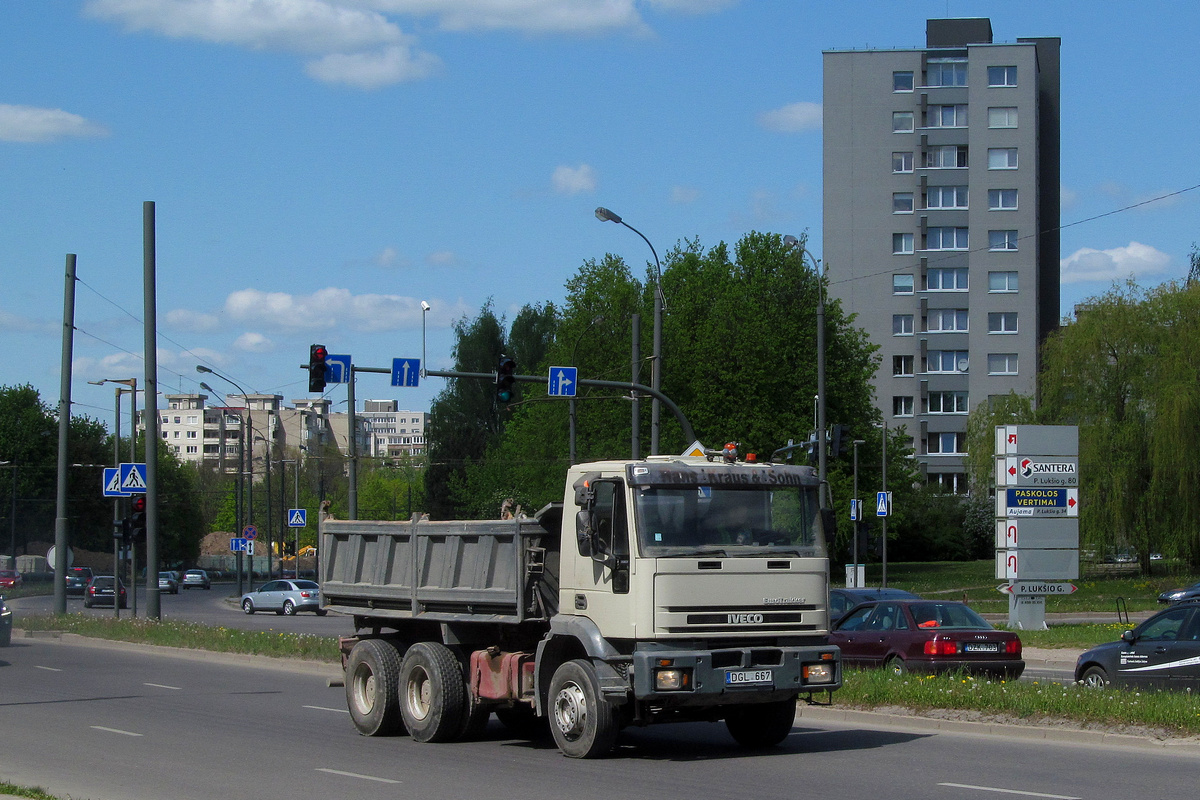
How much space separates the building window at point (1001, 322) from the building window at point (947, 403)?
4735 millimetres

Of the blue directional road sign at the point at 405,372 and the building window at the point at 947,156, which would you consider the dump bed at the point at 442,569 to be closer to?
the blue directional road sign at the point at 405,372

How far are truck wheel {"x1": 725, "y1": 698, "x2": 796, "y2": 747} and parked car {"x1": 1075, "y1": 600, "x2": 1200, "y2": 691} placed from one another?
15.8 feet

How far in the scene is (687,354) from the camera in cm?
5825

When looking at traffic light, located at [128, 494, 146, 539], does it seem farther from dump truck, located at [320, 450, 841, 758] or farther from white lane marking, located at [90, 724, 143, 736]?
dump truck, located at [320, 450, 841, 758]

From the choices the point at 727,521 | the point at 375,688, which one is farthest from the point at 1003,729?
the point at 375,688

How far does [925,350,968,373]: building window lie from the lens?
87.9 meters

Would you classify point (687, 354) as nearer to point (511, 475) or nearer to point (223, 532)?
point (511, 475)

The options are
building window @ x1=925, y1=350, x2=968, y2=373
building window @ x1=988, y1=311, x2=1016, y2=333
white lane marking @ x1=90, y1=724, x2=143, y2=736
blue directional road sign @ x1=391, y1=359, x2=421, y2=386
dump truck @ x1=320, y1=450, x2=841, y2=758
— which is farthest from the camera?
building window @ x1=925, y1=350, x2=968, y2=373

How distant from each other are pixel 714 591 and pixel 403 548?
12.9 feet

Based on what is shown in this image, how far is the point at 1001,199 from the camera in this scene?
86500 mm

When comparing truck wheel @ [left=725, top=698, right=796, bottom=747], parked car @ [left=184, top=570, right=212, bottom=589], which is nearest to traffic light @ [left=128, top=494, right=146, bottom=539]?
truck wheel @ [left=725, top=698, right=796, bottom=747]

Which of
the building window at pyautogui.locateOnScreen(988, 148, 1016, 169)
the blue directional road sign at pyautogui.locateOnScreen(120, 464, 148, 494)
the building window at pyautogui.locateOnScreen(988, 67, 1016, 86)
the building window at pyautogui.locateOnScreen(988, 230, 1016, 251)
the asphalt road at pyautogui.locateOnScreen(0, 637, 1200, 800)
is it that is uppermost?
the building window at pyautogui.locateOnScreen(988, 67, 1016, 86)

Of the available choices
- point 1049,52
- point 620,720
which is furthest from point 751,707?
point 1049,52

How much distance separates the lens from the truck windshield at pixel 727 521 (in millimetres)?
11455
